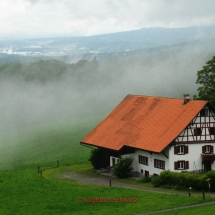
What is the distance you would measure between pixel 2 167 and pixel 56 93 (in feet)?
224

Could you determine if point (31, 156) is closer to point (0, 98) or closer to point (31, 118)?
point (31, 118)

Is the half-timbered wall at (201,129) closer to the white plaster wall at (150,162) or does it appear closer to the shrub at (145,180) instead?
the white plaster wall at (150,162)

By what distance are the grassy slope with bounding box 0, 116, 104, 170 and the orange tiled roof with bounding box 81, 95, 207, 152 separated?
29.0ft

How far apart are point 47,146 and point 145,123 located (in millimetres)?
31459

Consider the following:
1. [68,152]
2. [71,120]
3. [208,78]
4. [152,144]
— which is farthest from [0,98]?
[152,144]

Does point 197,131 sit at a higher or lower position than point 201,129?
lower

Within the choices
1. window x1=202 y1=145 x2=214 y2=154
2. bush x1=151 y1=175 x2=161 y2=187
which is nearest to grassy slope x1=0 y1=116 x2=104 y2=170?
window x1=202 y1=145 x2=214 y2=154

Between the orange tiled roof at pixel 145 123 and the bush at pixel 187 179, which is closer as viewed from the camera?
the bush at pixel 187 179

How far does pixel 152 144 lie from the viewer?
2158 inches

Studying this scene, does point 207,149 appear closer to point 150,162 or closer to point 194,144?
point 194,144

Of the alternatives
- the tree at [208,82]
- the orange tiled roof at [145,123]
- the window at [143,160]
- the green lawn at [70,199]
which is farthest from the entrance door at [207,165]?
the tree at [208,82]

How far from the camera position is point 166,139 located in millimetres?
54281

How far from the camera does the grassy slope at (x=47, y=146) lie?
7588 centimetres

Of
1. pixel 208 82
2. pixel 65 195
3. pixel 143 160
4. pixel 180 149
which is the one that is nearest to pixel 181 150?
pixel 180 149
